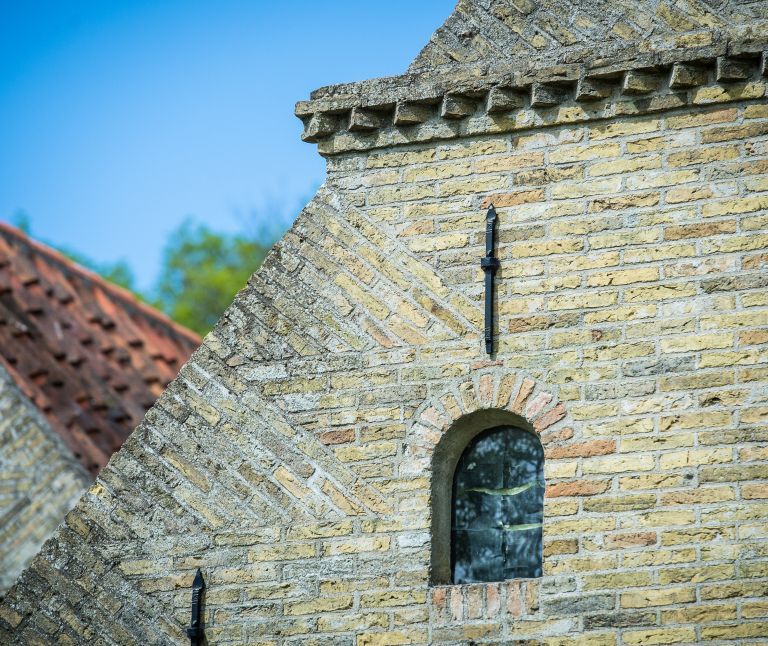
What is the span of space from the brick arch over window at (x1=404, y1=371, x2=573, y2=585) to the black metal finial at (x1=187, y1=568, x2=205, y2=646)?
56.6 inches

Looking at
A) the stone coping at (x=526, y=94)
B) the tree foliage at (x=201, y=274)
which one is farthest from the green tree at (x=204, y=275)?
the stone coping at (x=526, y=94)

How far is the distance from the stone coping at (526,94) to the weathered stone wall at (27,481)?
4.56m

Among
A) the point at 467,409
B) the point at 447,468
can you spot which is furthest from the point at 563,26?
the point at 447,468

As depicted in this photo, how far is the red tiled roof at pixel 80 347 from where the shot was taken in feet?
47.8

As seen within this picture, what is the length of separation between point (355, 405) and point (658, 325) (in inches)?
73.4

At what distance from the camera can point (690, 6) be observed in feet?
32.2

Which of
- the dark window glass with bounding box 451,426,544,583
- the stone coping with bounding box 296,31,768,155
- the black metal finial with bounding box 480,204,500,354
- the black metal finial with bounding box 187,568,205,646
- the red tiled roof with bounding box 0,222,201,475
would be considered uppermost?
the red tiled roof with bounding box 0,222,201,475

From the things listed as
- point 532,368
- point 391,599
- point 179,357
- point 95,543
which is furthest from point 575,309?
point 179,357

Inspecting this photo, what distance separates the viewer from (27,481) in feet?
44.7

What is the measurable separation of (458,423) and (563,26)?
8.28ft

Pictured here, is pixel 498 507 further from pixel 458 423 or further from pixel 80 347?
pixel 80 347

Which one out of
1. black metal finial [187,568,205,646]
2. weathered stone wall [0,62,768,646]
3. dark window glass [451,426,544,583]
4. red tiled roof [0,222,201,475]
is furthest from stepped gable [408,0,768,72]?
red tiled roof [0,222,201,475]

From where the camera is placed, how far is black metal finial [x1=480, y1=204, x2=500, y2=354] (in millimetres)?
9602

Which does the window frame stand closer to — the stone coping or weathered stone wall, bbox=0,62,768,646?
weathered stone wall, bbox=0,62,768,646
